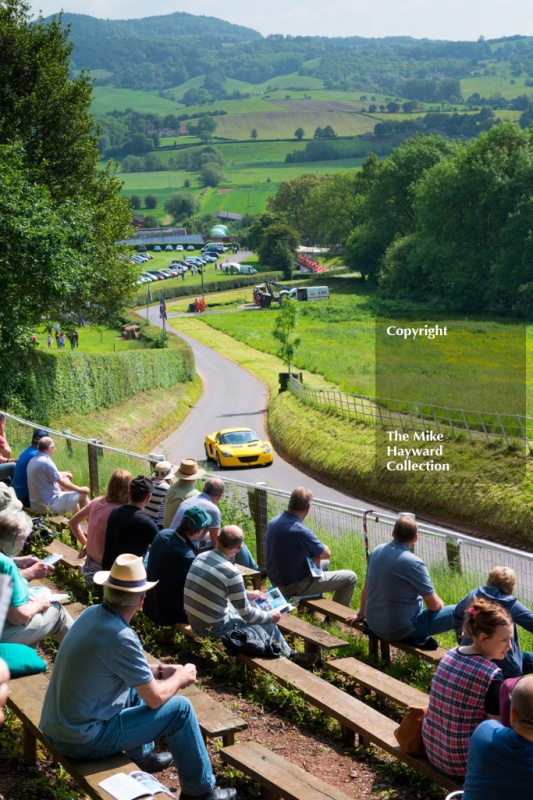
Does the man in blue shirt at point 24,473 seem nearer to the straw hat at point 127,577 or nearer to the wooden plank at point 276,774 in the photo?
the straw hat at point 127,577

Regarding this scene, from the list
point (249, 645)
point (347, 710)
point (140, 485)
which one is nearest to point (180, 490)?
point (140, 485)

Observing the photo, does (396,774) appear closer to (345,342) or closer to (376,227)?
(345,342)

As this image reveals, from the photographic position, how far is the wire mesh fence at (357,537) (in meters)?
9.24

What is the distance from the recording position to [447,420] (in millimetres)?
32500

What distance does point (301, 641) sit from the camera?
26.0 feet

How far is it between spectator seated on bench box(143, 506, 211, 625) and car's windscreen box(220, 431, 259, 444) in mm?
26234

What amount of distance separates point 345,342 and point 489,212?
97.3 ft

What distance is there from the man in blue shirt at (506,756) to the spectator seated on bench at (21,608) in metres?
→ 3.39

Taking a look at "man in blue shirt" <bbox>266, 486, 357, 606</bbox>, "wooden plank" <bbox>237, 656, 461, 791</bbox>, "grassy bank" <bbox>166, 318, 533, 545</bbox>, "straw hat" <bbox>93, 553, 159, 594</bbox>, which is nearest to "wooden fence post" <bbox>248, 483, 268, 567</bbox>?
"man in blue shirt" <bbox>266, 486, 357, 606</bbox>

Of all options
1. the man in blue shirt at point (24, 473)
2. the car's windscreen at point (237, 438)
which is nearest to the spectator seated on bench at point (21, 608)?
the man in blue shirt at point (24, 473)

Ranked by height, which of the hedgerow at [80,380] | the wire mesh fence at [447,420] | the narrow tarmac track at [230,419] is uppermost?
the hedgerow at [80,380]

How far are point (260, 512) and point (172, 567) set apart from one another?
330 cm

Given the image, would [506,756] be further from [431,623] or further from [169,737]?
[431,623]

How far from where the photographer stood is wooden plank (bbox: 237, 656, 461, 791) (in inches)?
205
